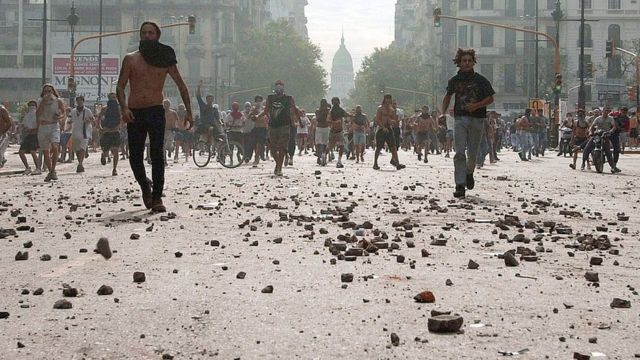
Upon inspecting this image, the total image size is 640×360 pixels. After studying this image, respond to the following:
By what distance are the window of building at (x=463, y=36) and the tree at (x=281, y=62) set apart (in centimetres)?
2272

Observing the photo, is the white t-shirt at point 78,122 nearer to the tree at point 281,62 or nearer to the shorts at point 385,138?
the shorts at point 385,138

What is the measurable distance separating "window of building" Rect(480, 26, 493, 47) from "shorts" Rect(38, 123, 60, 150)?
88.6m

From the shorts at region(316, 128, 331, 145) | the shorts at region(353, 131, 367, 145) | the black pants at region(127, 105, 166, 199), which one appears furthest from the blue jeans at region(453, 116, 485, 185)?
the shorts at region(353, 131, 367, 145)

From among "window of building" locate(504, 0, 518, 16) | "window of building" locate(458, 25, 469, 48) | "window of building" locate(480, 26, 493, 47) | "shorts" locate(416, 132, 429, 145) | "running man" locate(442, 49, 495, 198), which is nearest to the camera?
"running man" locate(442, 49, 495, 198)

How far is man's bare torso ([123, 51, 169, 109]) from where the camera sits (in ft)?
38.6

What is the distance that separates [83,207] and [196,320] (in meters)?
7.77

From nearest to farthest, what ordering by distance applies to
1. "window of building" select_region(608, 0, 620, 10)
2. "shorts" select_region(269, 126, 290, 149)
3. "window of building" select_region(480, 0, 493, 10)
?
"shorts" select_region(269, 126, 290, 149), "window of building" select_region(608, 0, 620, 10), "window of building" select_region(480, 0, 493, 10)

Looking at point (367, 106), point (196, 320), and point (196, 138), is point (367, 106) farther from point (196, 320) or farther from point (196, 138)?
point (196, 320)

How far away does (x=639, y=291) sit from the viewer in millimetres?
6359

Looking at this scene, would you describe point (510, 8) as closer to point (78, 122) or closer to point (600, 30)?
point (600, 30)

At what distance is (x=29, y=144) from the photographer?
23.5 metres

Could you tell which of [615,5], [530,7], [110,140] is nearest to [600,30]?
[615,5]

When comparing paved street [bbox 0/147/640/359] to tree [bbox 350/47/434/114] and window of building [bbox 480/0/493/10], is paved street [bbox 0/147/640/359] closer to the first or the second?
window of building [bbox 480/0/493/10]

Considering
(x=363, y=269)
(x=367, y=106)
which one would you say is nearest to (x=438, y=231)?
(x=363, y=269)
